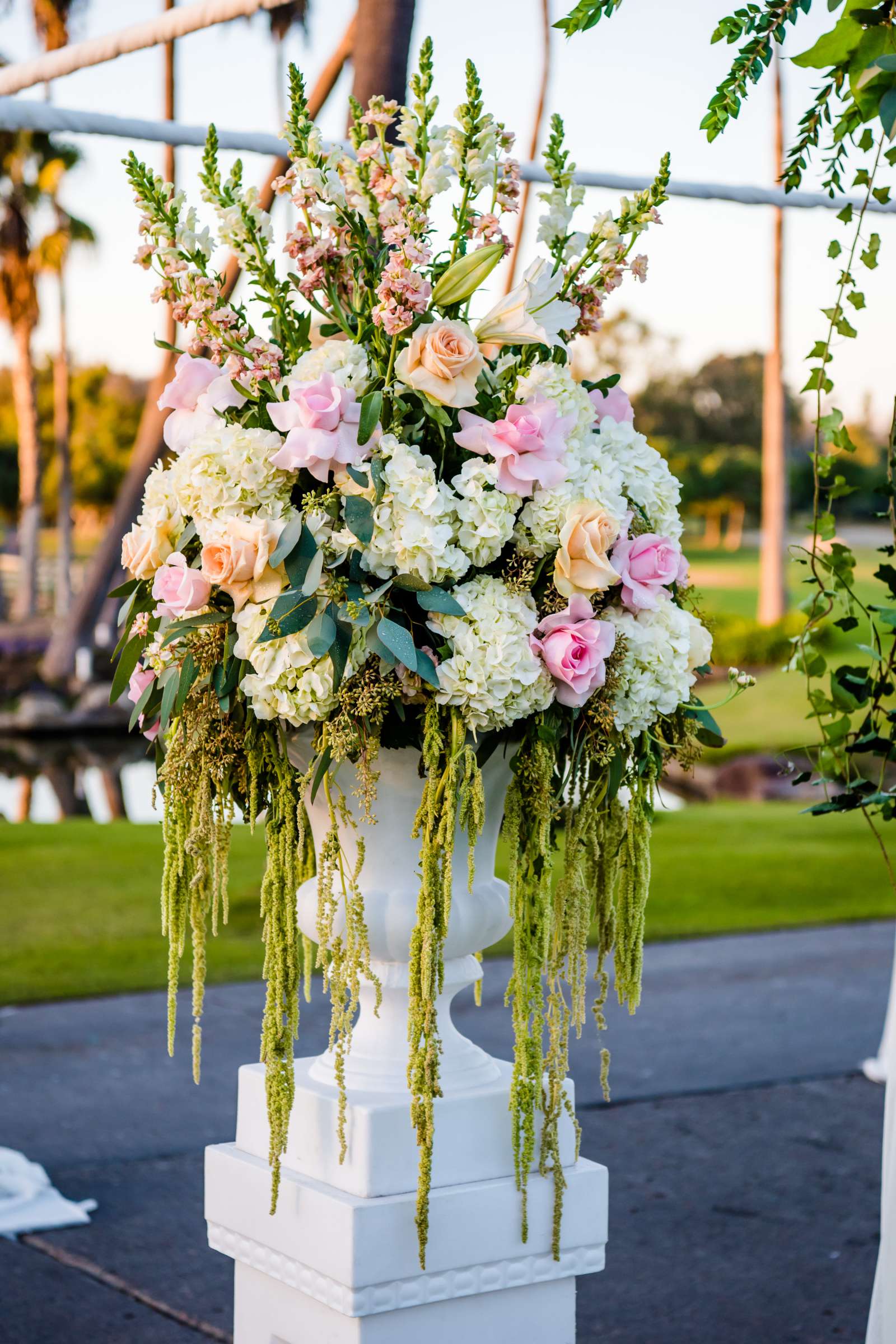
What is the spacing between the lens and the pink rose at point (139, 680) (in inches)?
69.2

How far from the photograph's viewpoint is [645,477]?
5.60 feet

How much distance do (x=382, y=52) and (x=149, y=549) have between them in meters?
1.30

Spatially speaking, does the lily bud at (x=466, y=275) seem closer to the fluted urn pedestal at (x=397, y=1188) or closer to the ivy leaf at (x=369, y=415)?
the ivy leaf at (x=369, y=415)

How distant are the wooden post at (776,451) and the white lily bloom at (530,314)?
15842mm

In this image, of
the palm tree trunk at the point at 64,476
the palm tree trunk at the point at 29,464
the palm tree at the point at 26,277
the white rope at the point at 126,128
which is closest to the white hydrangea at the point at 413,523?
the white rope at the point at 126,128

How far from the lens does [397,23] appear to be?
2547mm

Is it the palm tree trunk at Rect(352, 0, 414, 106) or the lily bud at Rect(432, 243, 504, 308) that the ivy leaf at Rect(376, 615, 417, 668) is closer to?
the lily bud at Rect(432, 243, 504, 308)

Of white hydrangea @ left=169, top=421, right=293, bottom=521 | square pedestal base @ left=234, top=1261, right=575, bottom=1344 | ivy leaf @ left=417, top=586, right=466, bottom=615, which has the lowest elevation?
square pedestal base @ left=234, top=1261, right=575, bottom=1344

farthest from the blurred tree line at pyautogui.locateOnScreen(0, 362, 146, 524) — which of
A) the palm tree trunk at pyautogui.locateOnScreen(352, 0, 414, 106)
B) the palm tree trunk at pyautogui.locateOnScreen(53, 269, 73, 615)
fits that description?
the palm tree trunk at pyautogui.locateOnScreen(352, 0, 414, 106)

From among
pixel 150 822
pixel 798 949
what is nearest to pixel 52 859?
pixel 150 822

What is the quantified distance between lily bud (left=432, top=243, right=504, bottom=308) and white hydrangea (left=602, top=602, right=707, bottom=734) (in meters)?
0.39

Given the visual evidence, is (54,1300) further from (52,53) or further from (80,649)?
(80,649)

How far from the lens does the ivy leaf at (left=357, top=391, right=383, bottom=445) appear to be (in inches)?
60.9

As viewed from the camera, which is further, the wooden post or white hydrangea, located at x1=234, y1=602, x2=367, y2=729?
the wooden post
